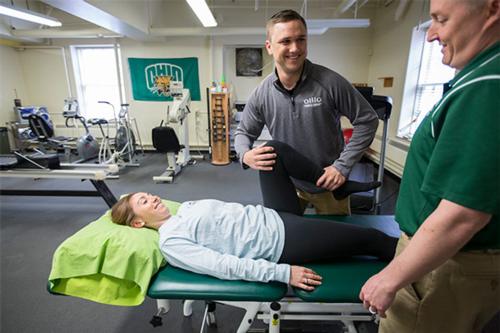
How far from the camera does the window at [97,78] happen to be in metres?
5.75

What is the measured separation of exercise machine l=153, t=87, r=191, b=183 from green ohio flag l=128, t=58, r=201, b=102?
1105 millimetres

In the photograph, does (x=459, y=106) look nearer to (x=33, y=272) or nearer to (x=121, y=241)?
(x=121, y=241)

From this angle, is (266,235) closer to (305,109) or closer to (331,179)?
(331,179)

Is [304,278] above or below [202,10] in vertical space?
below

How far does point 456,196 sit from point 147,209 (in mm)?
1305

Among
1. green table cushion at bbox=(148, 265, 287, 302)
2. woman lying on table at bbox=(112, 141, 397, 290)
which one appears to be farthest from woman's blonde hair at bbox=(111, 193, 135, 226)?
green table cushion at bbox=(148, 265, 287, 302)

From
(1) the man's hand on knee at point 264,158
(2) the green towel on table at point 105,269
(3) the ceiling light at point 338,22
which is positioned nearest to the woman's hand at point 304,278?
(1) the man's hand on knee at point 264,158

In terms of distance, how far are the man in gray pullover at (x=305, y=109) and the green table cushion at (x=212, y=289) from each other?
0.54 m

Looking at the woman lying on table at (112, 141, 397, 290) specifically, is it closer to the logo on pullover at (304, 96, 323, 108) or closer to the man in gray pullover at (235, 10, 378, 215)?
the man in gray pullover at (235, 10, 378, 215)

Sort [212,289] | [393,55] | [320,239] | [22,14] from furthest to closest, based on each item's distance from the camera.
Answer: [393,55]
[22,14]
[320,239]
[212,289]

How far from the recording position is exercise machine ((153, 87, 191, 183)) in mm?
4066

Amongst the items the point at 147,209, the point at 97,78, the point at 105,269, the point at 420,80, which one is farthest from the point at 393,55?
the point at 97,78

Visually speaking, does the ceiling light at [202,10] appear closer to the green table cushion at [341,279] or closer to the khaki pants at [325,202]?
the khaki pants at [325,202]

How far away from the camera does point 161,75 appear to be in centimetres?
559
